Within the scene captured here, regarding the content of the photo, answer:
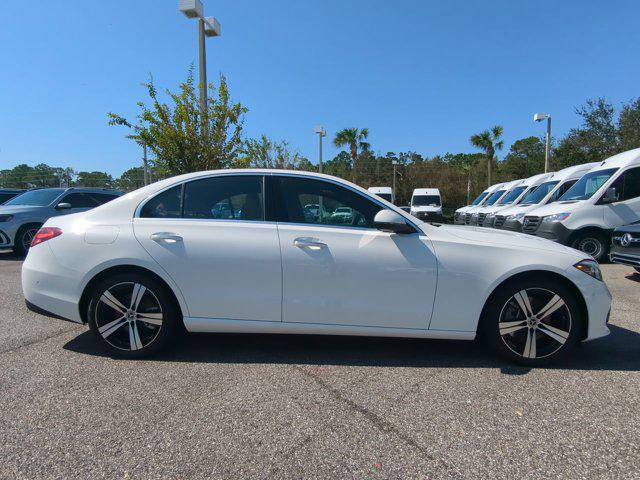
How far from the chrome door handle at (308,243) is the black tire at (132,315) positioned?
1.17 metres

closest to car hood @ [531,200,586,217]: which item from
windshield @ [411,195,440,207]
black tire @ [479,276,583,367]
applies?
black tire @ [479,276,583,367]

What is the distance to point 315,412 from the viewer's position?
2.76 metres

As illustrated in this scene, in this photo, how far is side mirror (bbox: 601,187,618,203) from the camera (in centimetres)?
911

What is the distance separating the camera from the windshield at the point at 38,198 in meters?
10.4

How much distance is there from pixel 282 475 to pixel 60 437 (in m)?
1.35

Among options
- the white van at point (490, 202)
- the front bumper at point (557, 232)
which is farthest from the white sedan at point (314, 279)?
the white van at point (490, 202)

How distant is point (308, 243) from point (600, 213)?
842 cm

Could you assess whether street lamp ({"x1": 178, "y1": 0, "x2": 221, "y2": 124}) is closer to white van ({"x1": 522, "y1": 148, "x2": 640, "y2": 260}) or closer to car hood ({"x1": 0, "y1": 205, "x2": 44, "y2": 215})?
car hood ({"x1": 0, "y1": 205, "x2": 44, "y2": 215})

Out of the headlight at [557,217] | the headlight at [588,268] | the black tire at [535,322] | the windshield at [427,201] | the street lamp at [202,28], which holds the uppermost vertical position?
the street lamp at [202,28]

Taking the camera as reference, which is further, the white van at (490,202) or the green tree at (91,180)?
the green tree at (91,180)

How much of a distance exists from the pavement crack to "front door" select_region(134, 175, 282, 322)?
2.22 ft

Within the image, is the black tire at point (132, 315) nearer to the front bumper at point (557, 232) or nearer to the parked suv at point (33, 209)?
the parked suv at point (33, 209)

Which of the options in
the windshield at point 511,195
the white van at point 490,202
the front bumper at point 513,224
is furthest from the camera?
the white van at point 490,202

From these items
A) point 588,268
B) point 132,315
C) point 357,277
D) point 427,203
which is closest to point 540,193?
point 588,268
